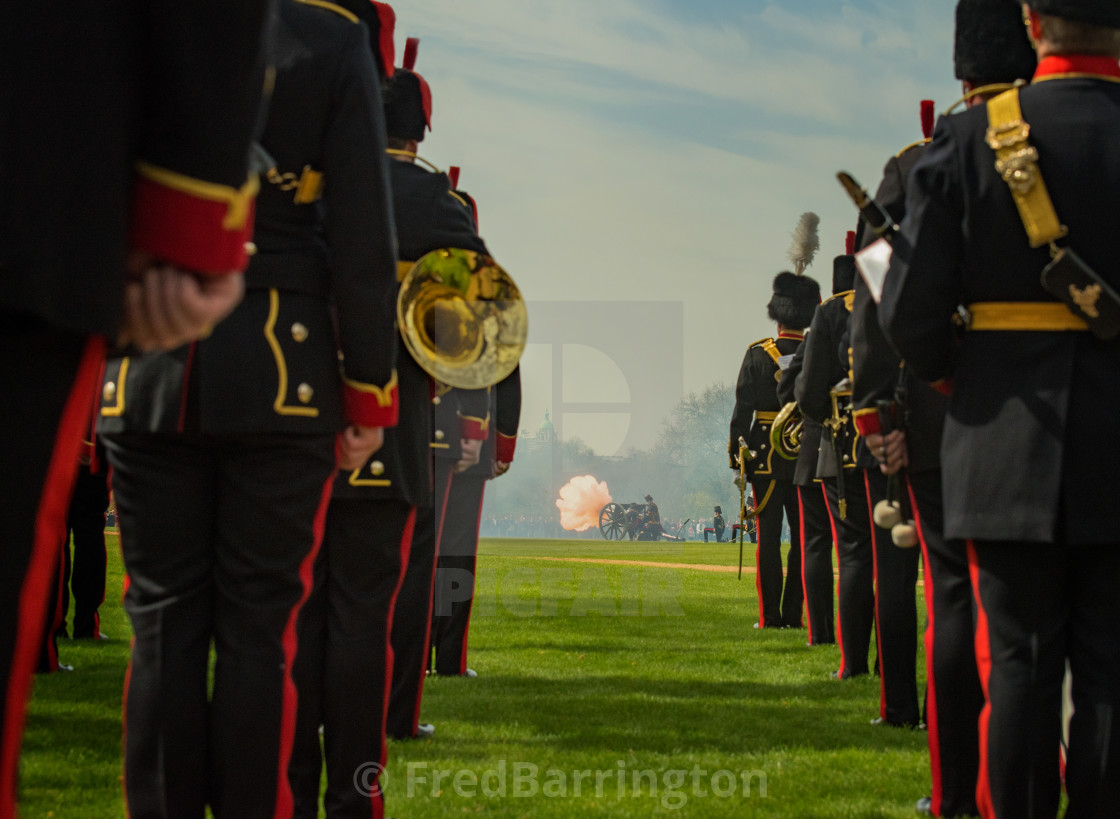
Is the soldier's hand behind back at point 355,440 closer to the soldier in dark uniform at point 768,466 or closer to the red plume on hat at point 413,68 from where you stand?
the red plume on hat at point 413,68

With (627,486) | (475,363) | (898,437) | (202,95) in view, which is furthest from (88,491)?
(627,486)

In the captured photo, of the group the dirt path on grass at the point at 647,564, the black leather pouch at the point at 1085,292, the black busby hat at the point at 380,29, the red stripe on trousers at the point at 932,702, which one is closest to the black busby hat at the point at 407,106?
the black busby hat at the point at 380,29

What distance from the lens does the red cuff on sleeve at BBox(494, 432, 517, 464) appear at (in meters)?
7.05

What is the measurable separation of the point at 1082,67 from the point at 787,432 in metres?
7.05

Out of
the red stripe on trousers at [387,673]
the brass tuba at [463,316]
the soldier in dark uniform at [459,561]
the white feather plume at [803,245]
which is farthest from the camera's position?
the white feather plume at [803,245]

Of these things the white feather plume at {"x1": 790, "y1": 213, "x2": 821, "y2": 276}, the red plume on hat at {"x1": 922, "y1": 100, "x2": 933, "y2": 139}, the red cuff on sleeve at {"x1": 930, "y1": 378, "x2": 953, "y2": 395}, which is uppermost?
the white feather plume at {"x1": 790, "y1": 213, "x2": 821, "y2": 276}

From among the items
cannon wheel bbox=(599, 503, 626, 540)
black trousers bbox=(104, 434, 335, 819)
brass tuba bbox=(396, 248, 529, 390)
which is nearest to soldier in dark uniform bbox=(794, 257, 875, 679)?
brass tuba bbox=(396, 248, 529, 390)

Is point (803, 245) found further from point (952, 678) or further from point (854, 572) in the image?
point (952, 678)

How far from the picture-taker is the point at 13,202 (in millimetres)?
1561

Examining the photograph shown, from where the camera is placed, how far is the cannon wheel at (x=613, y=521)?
46.1 m

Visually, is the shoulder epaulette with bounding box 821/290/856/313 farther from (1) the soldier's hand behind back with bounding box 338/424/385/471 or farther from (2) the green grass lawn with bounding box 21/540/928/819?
(1) the soldier's hand behind back with bounding box 338/424/385/471

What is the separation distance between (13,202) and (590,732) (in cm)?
459

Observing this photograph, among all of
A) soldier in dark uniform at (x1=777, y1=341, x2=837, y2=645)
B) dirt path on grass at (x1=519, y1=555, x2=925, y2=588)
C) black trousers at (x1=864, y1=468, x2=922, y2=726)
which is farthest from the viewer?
dirt path on grass at (x1=519, y1=555, x2=925, y2=588)

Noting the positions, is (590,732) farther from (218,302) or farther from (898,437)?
(218,302)
